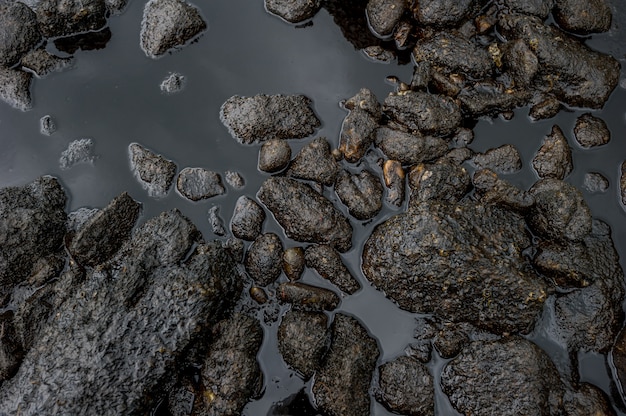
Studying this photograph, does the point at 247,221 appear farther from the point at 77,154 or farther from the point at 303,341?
the point at 77,154

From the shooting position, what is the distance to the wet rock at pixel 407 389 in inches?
142

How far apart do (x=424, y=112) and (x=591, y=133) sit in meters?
1.36

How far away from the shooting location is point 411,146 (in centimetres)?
402

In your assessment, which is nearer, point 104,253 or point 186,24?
point 104,253

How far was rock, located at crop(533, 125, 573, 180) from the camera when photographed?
4.05m

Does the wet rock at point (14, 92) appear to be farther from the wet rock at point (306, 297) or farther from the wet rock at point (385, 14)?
the wet rock at point (385, 14)

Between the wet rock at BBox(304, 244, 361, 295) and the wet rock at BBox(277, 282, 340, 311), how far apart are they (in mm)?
105

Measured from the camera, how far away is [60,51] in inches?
179

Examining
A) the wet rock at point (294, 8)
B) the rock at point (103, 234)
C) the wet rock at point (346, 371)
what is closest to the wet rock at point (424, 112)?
the wet rock at point (294, 8)

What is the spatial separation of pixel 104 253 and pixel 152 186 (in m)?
0.63

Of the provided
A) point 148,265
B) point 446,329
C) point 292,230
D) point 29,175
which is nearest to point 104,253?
point 148,265

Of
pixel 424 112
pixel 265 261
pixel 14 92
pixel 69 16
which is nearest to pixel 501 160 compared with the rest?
pixel 424 112

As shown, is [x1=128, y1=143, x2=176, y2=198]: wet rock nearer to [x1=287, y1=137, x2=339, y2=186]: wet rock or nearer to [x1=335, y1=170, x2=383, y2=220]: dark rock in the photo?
[x1=287, y1=137, x2=339, y2=186]: wet rock

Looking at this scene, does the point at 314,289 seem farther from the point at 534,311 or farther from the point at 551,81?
the point at 551,81
